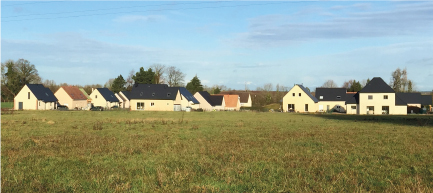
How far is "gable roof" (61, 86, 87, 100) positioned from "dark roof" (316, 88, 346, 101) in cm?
5279

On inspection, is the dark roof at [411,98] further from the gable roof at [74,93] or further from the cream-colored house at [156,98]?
the gable roof at [74,93]

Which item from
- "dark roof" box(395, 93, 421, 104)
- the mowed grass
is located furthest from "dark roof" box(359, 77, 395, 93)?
the mowed grass

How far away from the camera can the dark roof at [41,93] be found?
76.9 m

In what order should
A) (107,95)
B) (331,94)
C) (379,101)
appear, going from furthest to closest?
(107,95)
(331,94)
(379,101)

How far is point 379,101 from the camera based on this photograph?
224 ft

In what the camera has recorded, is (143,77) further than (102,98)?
Yes

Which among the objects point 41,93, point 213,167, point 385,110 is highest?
point 41,93

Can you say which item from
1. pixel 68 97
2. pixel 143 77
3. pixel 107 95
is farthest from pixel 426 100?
pixel 68 97

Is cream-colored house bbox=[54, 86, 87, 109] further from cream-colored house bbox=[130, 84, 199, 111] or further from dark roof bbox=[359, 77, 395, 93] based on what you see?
dark roof bbox=[359, 77, 395, 93]

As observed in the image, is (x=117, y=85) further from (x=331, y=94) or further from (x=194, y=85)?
(x=331, y=94)

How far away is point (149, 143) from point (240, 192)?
8666mm

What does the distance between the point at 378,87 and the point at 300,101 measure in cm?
1582

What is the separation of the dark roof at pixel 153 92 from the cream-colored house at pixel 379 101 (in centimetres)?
3590

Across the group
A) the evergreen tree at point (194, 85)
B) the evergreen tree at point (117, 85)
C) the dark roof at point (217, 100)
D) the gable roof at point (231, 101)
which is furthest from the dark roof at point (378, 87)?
the evergreen tree at point (117, 85)
